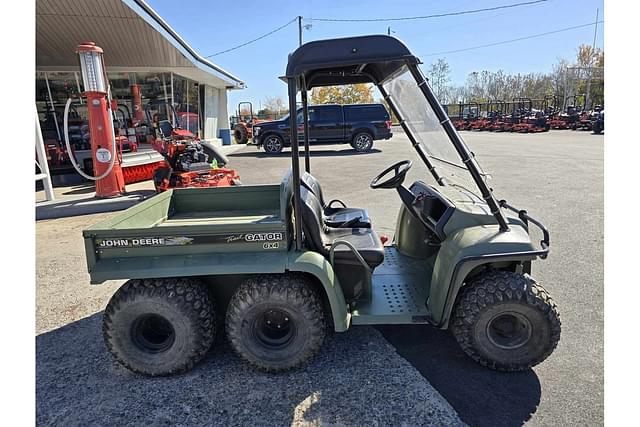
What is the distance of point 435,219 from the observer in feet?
10.0

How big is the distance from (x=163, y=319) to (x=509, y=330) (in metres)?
2.40

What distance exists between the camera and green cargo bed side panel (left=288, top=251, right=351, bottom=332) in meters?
2.47

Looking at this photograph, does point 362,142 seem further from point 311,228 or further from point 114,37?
point 311,228

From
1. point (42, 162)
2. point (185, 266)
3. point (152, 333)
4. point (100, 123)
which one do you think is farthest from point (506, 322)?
point (42, 162)

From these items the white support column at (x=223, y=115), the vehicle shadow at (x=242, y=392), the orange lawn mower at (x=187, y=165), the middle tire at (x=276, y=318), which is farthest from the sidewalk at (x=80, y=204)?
the white support column at (x=223, y=115)

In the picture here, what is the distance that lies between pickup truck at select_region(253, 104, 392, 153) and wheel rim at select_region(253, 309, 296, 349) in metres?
13.3

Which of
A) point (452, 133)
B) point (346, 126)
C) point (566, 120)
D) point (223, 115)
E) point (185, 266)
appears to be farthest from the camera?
point (566, 120)

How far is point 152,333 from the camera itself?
2.76 meters

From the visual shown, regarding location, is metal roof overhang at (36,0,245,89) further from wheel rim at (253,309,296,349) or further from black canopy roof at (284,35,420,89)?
wheel rim at (253,309,296,349)

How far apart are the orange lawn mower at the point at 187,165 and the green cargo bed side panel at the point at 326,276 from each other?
5.16m

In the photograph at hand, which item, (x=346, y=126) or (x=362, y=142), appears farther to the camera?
(x=362, y=142)

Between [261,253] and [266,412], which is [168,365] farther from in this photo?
[261,253]

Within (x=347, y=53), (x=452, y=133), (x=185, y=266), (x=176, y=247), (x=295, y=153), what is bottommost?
(x=185, y=266)

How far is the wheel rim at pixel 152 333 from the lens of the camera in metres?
2.61
